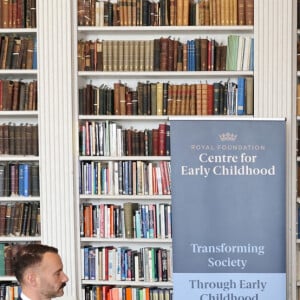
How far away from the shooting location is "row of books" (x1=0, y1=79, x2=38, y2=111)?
6.07m

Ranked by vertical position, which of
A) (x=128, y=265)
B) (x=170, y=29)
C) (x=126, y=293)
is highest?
(x=170, y=29)

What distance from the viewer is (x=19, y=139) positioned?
20.0 feet

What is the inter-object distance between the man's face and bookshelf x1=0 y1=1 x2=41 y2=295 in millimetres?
2977

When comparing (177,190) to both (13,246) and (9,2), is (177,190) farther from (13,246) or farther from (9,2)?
(9,2)

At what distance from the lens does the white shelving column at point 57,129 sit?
19.6 ft

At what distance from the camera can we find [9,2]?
602 centimetres

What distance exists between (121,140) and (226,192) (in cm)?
109

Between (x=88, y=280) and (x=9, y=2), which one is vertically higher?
(x=9, y=2)

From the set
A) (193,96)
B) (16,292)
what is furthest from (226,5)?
(16,292)

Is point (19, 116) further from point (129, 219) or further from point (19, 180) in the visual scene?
point (129, 219)

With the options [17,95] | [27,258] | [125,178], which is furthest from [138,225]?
[27,258]

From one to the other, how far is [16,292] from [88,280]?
0.62m

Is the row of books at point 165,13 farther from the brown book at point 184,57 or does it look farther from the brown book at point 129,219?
the brown book at point 129,219

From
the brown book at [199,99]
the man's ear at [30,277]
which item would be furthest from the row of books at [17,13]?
the man's ear at [30,277]
